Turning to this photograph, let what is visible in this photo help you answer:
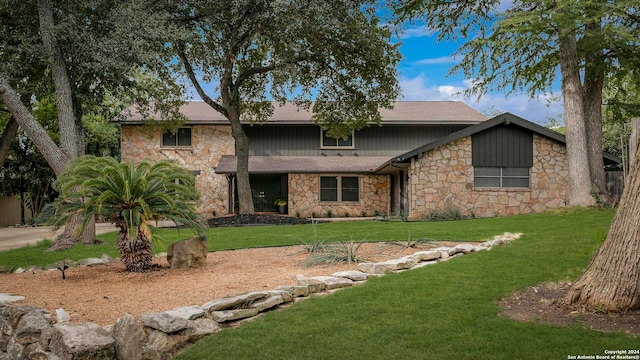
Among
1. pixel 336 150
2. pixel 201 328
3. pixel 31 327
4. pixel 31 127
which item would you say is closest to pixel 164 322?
pixel 201 328

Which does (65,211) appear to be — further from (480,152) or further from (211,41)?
(480,152)

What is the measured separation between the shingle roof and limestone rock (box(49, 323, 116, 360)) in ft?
58.4

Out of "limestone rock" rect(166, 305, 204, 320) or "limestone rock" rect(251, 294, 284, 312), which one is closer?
"limestone rock" rect(166, 305, 204, 320)

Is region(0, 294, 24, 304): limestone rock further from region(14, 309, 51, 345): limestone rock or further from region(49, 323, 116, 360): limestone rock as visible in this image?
region(49, 323, 116, 360): limestone rock

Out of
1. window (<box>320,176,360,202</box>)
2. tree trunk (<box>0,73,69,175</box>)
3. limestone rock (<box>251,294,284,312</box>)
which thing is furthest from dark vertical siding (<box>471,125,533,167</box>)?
limestone rock (<box>251,294,284,312</box>)

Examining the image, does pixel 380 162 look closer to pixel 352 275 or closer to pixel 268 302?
pixel 352 275

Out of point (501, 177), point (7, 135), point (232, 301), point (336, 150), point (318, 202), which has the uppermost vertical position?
point (336, 150)

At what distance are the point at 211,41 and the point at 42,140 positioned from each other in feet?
27.0

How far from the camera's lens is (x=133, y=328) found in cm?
521

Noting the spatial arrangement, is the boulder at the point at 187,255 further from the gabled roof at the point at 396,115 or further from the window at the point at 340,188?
the gabled roof at the point at 396,115

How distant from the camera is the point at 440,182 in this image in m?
20.5

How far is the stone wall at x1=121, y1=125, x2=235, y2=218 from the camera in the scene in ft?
83.0

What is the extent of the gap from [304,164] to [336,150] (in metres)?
2.28

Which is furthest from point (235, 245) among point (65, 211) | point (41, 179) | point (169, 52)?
point (41, 179)
